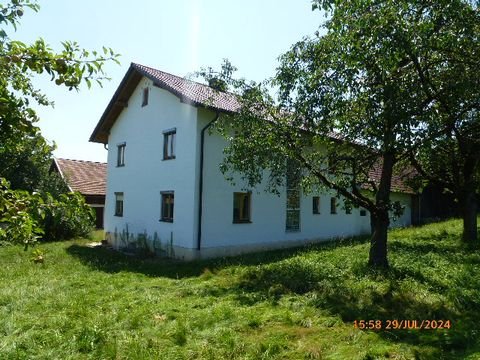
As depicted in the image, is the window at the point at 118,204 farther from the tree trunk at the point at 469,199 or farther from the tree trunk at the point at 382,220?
the tree trunk at the point at 469,199

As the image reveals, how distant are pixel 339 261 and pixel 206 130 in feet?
22.2

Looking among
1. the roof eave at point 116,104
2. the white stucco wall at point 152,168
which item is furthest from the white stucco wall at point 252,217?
the roof eave at point 116,104

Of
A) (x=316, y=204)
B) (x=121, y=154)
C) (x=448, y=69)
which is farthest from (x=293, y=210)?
(x=448, y=69)

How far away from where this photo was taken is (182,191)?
14.6 m

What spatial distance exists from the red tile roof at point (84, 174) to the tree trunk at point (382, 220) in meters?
21.2

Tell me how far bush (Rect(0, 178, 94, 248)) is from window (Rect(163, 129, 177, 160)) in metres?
13.3

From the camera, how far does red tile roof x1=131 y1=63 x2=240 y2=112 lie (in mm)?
13934

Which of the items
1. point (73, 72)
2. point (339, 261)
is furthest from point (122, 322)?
point (339, 261)

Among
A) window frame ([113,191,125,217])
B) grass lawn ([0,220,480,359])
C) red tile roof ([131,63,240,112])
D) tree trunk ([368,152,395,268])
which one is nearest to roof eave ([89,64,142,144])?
red tile roof ([131,63,240,112])

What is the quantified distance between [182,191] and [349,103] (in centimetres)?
815

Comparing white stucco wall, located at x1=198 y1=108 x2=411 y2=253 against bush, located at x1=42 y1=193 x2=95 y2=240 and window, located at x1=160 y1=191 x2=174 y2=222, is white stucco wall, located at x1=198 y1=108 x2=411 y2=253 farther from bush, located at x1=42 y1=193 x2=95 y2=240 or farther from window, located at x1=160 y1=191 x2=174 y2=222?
bush, located at x1=42 y1=193 x2=95 y2=240

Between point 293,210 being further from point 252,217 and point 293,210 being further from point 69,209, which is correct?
point 69,209

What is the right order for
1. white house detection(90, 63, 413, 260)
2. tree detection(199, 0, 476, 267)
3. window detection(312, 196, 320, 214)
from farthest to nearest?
window detection(312, 196, 320, 214)
white house detection(90, 63, 413, 260)
tree detection(199, 0, 476, 267)

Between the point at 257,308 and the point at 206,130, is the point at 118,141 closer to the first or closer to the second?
the point at 206,130
